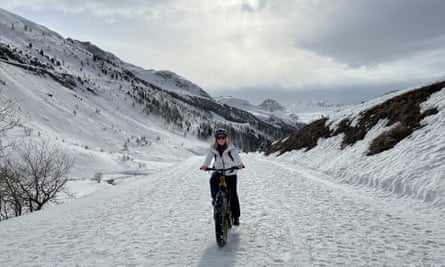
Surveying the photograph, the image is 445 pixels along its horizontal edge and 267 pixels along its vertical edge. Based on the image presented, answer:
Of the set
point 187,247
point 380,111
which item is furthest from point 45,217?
point 380,111

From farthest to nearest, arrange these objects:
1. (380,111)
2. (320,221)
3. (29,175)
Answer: (380,111), (29,175), (320,221)

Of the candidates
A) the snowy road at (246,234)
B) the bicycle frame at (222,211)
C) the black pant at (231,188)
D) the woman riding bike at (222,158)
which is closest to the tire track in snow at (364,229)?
the snowy road at (246,234)

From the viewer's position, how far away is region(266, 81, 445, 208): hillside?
35.0 ft

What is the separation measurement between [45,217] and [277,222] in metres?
6.82

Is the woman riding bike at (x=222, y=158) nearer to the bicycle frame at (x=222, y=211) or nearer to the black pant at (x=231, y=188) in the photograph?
the black pant at (x=231, y=188)

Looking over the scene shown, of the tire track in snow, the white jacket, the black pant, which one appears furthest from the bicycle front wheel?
the tire track in snow

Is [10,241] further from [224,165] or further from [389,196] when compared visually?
[389,196]

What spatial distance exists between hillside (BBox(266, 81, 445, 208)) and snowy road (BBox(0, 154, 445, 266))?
1.16 metres

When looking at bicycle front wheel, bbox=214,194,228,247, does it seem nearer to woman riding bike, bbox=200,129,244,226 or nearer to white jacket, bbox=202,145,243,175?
woman riding bike, bbox=200,129,244,226

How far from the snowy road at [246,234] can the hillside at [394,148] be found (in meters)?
1.16

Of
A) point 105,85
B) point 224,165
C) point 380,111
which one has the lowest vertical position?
point 224,165

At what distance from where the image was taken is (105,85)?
134 m

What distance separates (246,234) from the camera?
7371mm

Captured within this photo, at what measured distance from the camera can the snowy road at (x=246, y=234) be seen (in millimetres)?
5828
